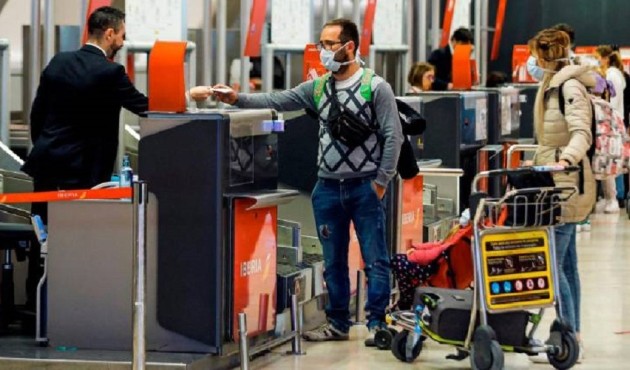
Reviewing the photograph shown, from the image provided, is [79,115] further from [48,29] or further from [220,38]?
[220,38]

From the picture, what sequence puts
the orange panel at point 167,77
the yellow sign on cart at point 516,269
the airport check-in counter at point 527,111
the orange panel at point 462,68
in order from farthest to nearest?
the airport check-in counter at point 527,111
the orange panel at point 462,68
the yellow sign on cart at point 516,269
the orange panel at point 167,77

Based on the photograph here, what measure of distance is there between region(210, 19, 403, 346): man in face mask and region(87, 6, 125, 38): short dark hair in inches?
27.0

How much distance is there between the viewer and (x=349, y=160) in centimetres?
759

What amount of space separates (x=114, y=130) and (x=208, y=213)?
0.78 meters

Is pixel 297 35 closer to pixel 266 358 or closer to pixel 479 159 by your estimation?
pixel 479 159

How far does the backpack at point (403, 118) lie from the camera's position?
762 centimetres

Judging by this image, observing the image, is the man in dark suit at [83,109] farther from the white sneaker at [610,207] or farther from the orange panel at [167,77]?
the white sneaker at [610,207]

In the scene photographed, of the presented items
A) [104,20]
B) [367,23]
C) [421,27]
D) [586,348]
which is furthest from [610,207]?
[104,20]

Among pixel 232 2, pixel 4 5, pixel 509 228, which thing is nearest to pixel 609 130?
pixel 509 228

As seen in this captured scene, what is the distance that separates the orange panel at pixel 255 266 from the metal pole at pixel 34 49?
1.82 m

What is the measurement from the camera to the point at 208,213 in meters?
6.81

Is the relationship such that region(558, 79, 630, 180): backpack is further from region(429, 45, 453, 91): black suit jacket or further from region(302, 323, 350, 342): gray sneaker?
region(429, 45, 453, 91): black suit jacket

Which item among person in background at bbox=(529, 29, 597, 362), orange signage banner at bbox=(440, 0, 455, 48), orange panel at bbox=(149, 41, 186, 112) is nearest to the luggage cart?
person in background at bbox=(529, 29, 597, 362)

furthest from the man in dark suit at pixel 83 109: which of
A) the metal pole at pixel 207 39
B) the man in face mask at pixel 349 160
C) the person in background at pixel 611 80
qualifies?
the person in background at pixel 611 80
